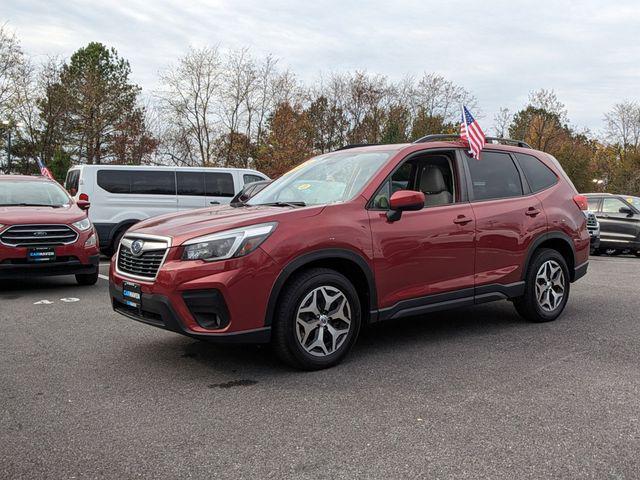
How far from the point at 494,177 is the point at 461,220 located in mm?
798

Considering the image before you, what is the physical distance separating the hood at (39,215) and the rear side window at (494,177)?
5718mm

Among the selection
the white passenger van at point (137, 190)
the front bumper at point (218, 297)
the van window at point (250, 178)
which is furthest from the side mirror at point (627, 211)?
the front bumper at point (218, 297)

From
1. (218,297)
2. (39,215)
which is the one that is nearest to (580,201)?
(218,297)

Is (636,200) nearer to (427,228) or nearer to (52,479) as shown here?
(427,228)

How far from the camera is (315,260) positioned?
441 centimetres

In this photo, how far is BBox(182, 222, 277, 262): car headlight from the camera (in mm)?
4160

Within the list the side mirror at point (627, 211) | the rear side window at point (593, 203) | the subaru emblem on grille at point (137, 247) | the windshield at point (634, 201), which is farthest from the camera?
the rear side window at point (593, 203)

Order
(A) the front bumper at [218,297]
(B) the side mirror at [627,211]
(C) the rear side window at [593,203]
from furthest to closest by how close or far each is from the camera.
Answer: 1. (C) the rear side window at [593,203]
2. (B) the side mirror at [627,211]
3. (A) the front bumper at [218,297]

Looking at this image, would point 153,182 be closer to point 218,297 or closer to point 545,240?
point 545,240

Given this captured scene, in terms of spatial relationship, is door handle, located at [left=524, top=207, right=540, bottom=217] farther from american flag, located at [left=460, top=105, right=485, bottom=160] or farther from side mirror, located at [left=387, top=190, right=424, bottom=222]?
side mirror, located at [left=387, top=190, right=424, bottom=222]

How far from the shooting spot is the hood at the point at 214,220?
4.28 meters

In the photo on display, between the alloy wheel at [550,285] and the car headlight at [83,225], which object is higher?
the car headlight at [83,225]

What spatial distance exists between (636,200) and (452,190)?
13168 millimetres

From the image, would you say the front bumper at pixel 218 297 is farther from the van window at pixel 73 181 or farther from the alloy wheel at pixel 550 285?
the van window at pixel 73 181
